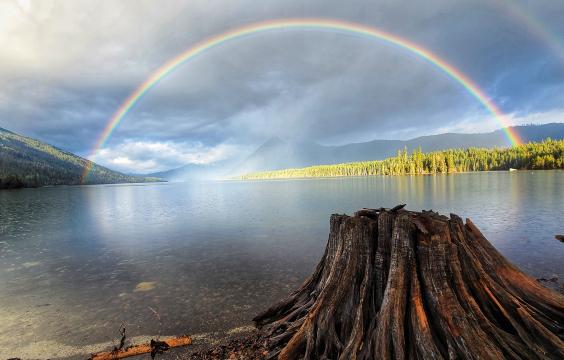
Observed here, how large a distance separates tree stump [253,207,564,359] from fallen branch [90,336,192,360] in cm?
351

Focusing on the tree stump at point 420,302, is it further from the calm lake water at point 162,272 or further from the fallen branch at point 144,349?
the calm lake water at point 162,272

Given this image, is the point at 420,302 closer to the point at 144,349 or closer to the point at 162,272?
the point at 144,349

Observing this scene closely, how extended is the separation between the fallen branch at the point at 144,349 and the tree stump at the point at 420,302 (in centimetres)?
351

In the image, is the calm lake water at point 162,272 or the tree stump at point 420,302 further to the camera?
the calm lake water at point 162,272

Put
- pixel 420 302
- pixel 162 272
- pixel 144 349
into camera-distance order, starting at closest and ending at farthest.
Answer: pixel 420 302, pixel 144 349, pixel 162 272

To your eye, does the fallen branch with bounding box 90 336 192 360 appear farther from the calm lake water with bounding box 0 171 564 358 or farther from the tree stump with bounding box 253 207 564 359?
the tree stump with bounding box 253 207 564 359

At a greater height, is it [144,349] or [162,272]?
[144,349]

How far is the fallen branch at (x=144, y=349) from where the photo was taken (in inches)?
350

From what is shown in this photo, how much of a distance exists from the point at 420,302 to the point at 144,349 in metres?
A: 8.31

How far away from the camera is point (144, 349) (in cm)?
922

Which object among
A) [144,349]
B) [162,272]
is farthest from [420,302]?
[162,272]

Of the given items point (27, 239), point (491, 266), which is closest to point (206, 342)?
point (491, 266)

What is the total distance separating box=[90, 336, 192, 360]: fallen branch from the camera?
8898mm

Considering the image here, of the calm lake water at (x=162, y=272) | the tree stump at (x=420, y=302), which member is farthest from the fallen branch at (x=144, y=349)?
the tree stump at (x=420, y=302)
